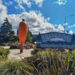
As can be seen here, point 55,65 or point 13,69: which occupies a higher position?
point 55,65

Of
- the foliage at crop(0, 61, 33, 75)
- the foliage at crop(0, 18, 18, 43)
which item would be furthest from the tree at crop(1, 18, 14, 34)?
the foliage at crop(0, 61, 33, 75)

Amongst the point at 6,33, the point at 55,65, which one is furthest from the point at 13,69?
the point at 6,33

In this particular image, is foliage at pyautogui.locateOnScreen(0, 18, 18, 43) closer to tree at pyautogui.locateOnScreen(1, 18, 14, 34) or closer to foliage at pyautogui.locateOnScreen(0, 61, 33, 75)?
tree at pyautogui.locateOnScreen(1, 18, 14, 34)

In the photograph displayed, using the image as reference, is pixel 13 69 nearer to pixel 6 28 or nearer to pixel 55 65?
pixel 55 65

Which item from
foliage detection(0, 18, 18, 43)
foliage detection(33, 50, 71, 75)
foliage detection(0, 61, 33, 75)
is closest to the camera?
foliage detection(33, 50, 71, 75)

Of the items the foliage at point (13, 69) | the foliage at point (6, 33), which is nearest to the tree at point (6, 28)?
the foliage at point (6, 33)

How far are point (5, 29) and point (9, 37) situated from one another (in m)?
5.04

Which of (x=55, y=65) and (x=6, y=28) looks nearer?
(x=55, y=65)

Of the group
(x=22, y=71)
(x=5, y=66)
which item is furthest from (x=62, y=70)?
(x=5, y=66)

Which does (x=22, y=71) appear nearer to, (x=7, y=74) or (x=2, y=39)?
(x=7, y=74)

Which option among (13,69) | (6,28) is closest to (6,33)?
(6,28)

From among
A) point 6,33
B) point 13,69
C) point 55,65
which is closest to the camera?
point 55,65

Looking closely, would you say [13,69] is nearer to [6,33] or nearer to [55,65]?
[55,65]

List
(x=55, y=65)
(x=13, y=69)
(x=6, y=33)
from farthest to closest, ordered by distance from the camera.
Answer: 1. (x=6, y=33)
2. (x=13, y=69)
3. (x=55, y=65)
